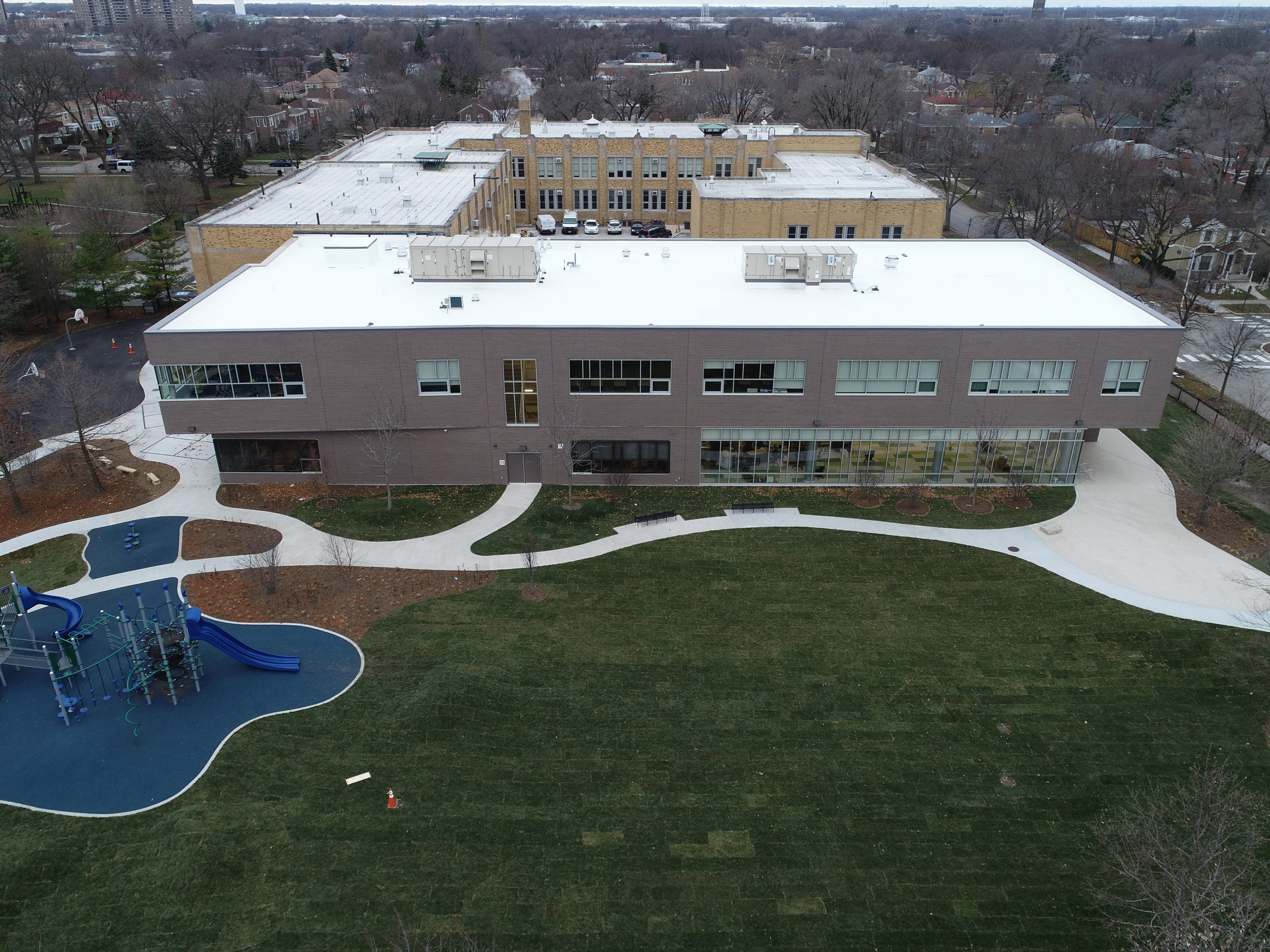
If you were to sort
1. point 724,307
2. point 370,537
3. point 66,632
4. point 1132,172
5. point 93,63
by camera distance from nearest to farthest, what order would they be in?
point 66,632, point 370,537, point 724,307, point 1132,172, point 93,63

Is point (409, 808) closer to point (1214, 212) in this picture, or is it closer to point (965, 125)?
point (1214, 212)

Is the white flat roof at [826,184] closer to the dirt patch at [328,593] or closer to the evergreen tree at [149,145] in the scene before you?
the dirt patch at [328,593]

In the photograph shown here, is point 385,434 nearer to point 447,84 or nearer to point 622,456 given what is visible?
point 622,456

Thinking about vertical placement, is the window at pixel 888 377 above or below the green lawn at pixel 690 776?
above

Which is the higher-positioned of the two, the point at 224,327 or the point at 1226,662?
the point at 224,327

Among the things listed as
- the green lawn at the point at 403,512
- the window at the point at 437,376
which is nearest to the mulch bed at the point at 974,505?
the green lawn at the point at 403,512

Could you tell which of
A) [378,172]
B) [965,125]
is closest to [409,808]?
[378,172]

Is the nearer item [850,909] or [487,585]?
[850,909]
